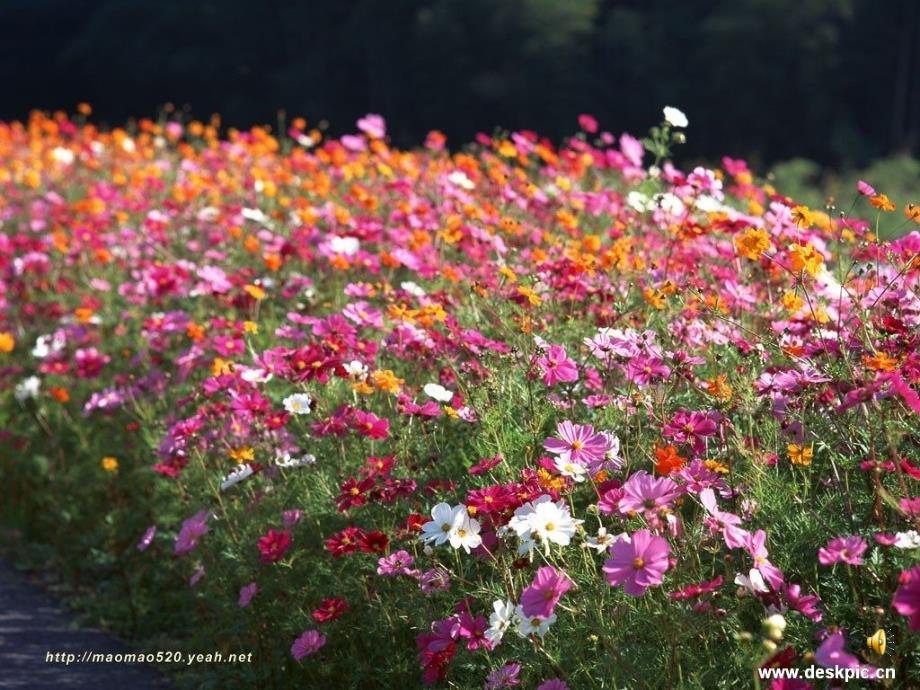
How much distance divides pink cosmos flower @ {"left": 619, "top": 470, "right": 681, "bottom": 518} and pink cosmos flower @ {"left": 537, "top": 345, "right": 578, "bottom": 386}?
60cm

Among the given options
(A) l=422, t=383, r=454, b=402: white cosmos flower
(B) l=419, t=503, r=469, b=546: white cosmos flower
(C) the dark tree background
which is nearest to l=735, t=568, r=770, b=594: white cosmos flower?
(B) l=419, t=503, r=469, b=546: white cosmos flower

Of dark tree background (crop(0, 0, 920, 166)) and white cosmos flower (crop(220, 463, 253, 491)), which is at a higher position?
white cosmos flower (crop(220, 463, 253, 491))

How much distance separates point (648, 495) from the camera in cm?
244

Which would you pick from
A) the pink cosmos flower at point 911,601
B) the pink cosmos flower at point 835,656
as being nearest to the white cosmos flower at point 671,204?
the pink cosmos flower at point 835,656

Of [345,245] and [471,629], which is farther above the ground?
[471,629]

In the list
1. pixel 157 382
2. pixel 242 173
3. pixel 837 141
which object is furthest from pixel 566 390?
pixel 837 141

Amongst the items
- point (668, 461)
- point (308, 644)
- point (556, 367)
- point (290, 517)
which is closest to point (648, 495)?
point (668, 461)

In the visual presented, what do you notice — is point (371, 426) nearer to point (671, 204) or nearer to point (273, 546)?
point (273, 546)

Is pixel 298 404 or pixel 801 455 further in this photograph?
pixel 298 404

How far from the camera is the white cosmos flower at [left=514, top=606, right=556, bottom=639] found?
2.40 metres

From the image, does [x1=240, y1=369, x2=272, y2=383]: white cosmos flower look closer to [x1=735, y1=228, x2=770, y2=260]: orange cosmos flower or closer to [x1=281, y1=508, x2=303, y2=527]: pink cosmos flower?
[x1=281, y1=508, x2=303, y2=527]: pink cosmos flower

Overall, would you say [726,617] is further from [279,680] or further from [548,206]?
[548,206]

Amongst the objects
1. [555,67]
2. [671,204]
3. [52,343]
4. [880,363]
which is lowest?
[555,67]

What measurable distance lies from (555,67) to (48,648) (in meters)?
22.5
